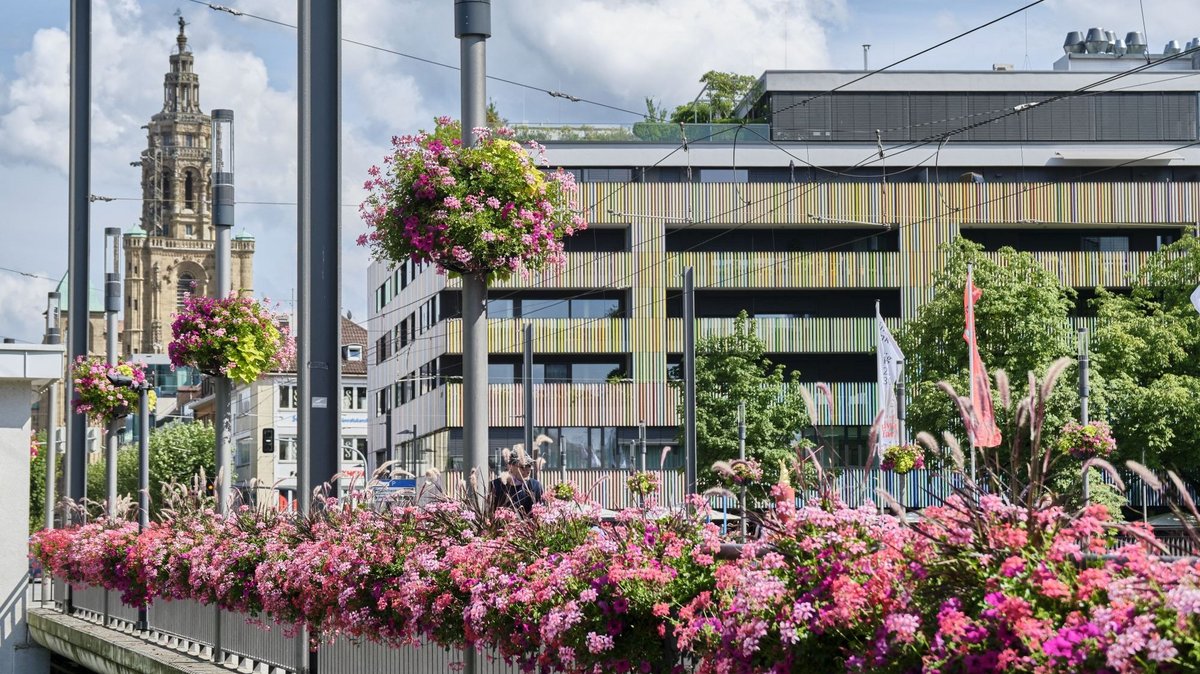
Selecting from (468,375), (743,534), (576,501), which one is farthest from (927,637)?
(468,375)

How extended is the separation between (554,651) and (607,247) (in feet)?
181

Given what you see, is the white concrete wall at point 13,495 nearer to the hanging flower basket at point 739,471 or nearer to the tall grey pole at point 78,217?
the tall grey pole at point 78,217

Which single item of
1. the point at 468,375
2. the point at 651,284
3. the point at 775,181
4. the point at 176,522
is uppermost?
the point at 775,181

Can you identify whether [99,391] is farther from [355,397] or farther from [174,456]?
[355,397]

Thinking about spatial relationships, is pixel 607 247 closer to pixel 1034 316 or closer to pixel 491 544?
pixel 1034 316

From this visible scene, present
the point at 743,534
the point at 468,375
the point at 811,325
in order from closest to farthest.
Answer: the point at 743,534 < the point at 468,375 < the point at 811,325

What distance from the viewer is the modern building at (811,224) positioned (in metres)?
60.7

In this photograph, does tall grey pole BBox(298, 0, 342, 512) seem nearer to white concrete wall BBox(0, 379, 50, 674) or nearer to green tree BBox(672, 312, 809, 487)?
white concrete wall BBox(0, 379, 50, 674)

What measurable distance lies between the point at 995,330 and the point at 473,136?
118ft

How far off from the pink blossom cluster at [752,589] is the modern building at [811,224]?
47.6 metres

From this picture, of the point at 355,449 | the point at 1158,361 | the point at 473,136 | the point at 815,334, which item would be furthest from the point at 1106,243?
the point at 355,449

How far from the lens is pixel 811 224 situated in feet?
202

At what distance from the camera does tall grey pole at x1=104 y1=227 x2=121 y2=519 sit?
1118 inches

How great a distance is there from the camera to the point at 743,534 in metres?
7.51
